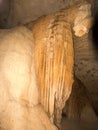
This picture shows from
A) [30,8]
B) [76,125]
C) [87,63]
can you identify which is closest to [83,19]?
[30,8]

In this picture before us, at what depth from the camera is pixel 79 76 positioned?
5.49 m

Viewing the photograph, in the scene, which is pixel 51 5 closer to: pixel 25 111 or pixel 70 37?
pixel 70 37

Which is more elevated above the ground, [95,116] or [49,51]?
[49,51]

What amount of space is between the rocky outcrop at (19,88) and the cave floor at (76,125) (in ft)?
8.78

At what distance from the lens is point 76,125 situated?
19.4ft

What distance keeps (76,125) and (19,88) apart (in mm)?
3240

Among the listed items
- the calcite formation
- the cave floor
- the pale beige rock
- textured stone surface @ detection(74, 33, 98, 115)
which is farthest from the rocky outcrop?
the cave floor

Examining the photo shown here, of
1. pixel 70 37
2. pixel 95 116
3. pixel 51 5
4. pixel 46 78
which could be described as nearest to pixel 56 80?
pixel 46 78

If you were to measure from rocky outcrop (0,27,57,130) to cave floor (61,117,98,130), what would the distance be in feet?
8.78

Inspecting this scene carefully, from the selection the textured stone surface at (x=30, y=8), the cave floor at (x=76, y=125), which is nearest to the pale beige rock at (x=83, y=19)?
the textured stone surface at (x=30, y=8)

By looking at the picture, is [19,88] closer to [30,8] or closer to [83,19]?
[83,19]

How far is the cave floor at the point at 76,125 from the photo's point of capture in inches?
224

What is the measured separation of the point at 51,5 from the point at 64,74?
121 centimetres

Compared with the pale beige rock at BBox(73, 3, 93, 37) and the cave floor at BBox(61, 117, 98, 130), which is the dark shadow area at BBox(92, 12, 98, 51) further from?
the cave floor at BBox(61, 117, 98, 130)
